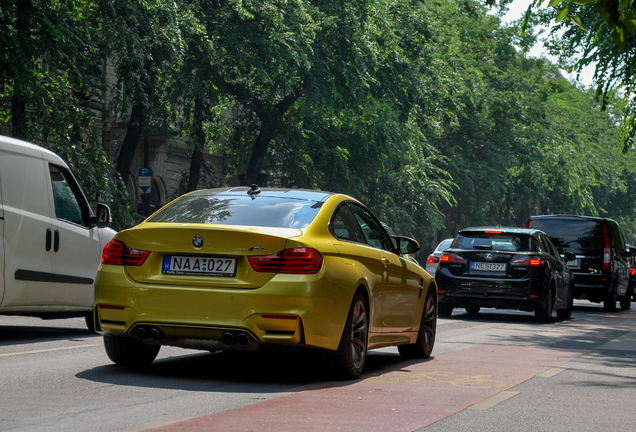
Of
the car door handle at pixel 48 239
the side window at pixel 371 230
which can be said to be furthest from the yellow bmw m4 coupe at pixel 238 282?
the car door handle at pixel 48 239

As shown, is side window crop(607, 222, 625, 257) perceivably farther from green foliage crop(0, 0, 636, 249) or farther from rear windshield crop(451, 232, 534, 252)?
rear windshield crop(451, 232, 534, 252)

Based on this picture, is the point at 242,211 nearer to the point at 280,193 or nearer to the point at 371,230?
the point at 280,193

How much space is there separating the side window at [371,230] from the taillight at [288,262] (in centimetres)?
148

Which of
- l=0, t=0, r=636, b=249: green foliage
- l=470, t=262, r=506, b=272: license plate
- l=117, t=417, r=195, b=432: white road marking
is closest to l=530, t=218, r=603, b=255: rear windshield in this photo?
l=0, t=0, r=636, b=249: green foliage

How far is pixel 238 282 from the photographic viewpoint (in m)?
6.63

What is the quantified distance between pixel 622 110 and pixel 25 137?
1151 cm

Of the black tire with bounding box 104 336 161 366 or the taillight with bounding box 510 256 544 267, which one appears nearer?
the black tire with bounding box 104 336 161 366

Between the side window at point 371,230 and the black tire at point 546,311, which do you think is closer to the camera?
the side window at point 371,230

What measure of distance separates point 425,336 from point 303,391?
2872mm

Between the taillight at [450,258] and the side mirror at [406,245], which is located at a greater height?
the side mirror at [406,245]

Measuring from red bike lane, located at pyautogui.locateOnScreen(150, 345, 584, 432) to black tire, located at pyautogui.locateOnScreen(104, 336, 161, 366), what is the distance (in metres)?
1.59

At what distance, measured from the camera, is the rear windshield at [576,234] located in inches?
827

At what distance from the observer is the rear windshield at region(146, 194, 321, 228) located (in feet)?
23.2

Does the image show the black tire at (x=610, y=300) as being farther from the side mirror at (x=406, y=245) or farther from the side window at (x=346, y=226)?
the side window at (x=346, y=226)
